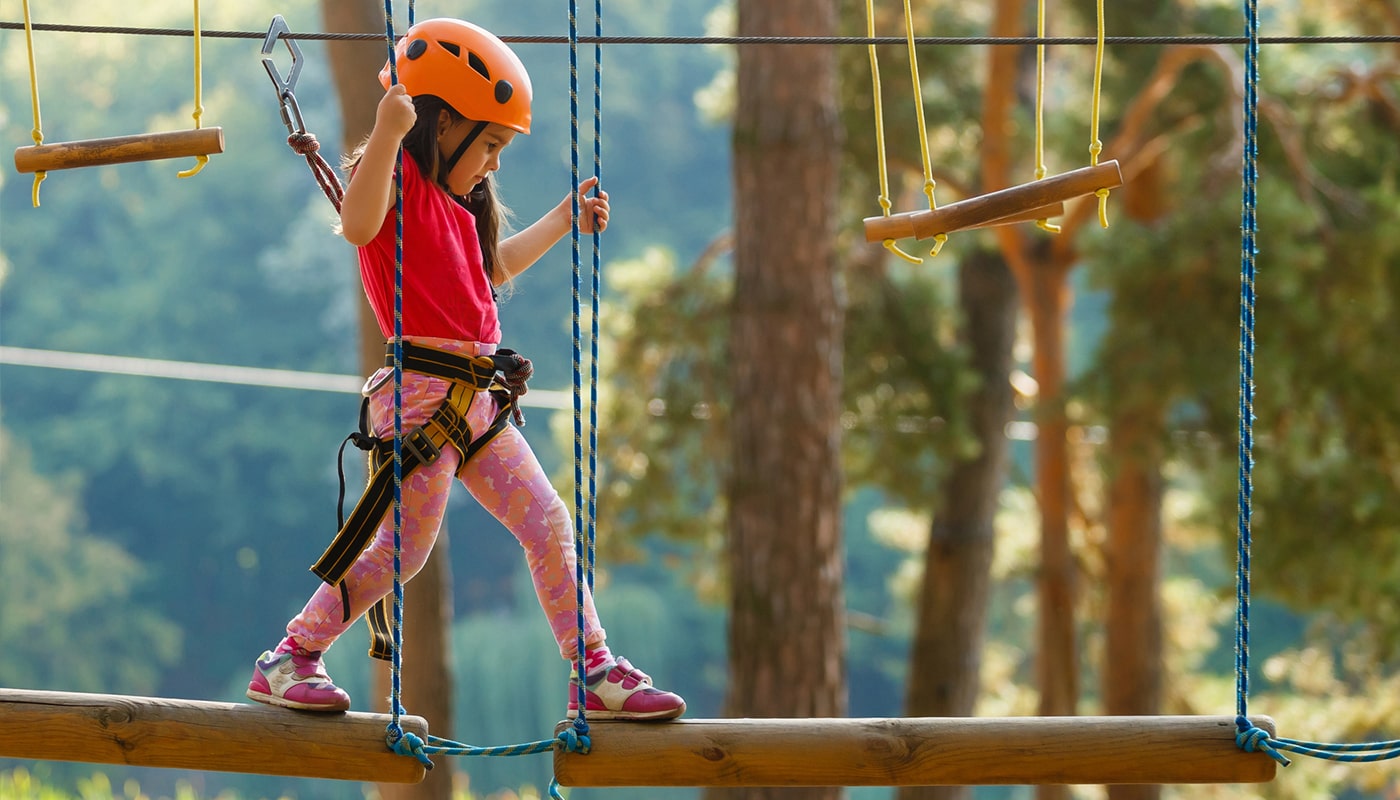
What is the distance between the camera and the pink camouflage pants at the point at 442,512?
2.04 meters

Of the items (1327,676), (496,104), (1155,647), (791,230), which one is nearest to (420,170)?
(496,104)

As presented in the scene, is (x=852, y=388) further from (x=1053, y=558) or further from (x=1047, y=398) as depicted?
(x=1053, y=558)

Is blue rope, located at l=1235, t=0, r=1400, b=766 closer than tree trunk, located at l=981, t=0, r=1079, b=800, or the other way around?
blue rope, located at l=1235, t=0, r=1400, b=766

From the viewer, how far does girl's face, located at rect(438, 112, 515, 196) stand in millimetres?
2066

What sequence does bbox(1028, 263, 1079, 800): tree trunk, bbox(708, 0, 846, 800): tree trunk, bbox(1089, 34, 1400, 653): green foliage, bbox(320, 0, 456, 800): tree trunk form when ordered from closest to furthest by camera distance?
bbox(320, 0, 456, 800): tree trunk, bbox(708, 0, 846, 800): tree trunk, bbox(1089, 34, 1400, 653): green foliage, bbox(1028, 263, 1079, 800): tree trunk

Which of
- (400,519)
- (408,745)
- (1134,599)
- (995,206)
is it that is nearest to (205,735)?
(408,745)

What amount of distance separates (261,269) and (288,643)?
20.4 meters

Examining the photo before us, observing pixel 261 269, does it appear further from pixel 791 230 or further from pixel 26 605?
pixel 791 230

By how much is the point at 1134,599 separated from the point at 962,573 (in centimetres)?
82

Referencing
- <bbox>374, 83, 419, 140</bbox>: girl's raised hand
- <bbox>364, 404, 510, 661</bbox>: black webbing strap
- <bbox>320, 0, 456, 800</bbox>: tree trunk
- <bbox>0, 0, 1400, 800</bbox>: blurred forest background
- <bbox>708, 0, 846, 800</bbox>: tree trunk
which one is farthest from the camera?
<bbox>0, 0, 1400, 800</bbox>: blurred forest background

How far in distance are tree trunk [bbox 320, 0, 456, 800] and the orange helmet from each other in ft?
7.40

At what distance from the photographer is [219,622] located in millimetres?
20016

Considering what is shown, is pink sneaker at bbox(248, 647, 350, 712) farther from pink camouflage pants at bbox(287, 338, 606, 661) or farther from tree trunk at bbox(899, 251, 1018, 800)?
tree trunk at bbox(899, 251, 1018, 800)

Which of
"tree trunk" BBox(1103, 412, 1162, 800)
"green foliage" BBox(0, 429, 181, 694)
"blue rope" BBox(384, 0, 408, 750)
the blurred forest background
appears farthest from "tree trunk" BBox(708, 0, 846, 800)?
"green foliage" BBox(0, 429, 181, 694)
